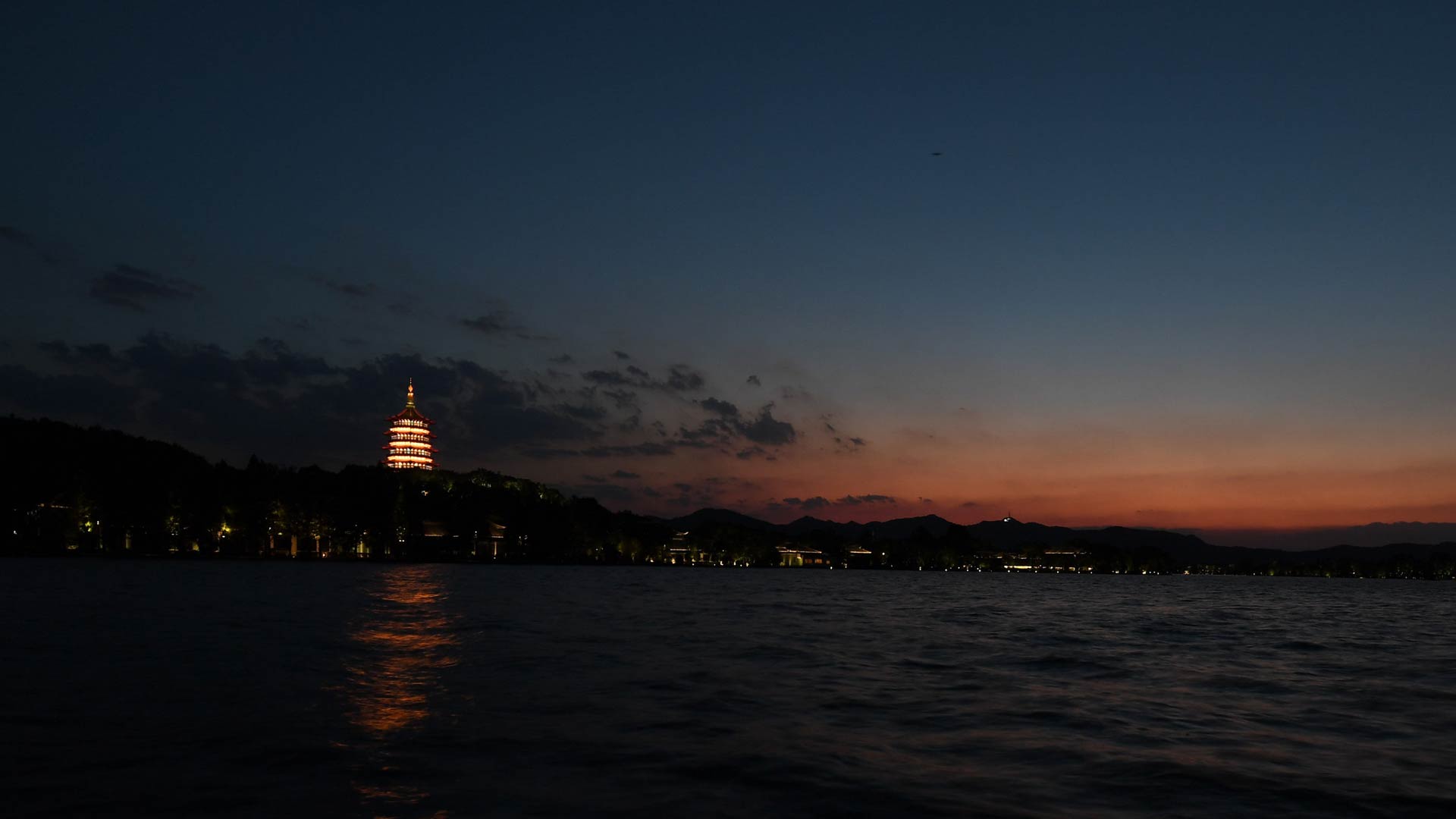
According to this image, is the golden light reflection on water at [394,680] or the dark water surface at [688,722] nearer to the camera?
the dark water surface at [688,722]

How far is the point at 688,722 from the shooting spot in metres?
19.2

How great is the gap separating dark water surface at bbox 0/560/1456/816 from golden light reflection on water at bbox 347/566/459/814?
0.37 feet

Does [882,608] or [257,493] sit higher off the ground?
[257,493]

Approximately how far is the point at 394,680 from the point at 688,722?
891 centimetres

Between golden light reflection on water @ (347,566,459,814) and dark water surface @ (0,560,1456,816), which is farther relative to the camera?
golden light reflection on water @ (347,566,459,814)

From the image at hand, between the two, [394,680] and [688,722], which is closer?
[688,722]

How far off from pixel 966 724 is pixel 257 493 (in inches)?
6524

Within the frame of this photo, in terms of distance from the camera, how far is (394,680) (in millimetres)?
23938

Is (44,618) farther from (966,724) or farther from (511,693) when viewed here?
(966,724)

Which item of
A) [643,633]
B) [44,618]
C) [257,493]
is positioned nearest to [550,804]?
[643,633]

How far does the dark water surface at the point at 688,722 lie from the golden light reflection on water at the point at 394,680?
111 mm

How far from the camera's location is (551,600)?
6638 centimetres

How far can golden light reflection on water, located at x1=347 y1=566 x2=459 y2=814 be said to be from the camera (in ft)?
44.5

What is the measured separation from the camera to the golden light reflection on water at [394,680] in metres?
13.6
